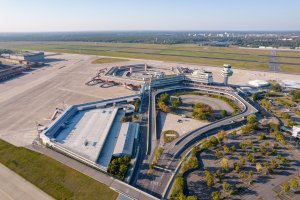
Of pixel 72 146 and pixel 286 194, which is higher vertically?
pixel 72 146

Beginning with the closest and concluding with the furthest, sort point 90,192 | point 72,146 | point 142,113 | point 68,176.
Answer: point 90,192
point 68,176
point 72,146
point 142,113

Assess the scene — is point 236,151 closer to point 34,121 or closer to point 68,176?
point 68,176

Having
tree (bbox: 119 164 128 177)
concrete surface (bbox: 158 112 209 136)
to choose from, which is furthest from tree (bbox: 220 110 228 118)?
tree (bbox: 119 164 128 177)

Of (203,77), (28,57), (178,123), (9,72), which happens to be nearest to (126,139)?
(178,123)

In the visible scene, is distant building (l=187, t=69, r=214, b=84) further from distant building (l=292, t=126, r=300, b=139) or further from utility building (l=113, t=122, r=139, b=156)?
utility building (l=113, t=122, r=139, b=156)

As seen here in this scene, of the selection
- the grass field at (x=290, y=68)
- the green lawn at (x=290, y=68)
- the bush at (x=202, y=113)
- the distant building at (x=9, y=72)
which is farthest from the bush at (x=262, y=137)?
the distant building at (x=9, y=72)

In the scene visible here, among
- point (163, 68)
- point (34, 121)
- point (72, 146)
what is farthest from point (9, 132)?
point (163, 68)

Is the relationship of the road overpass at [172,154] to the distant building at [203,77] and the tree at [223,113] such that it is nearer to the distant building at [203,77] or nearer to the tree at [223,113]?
the tree at [223,113]
